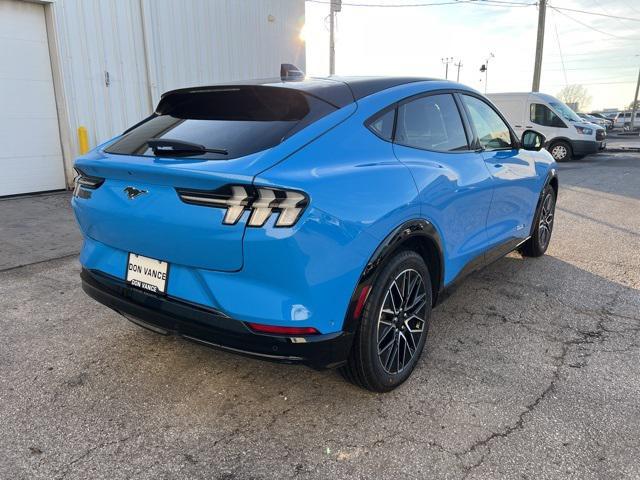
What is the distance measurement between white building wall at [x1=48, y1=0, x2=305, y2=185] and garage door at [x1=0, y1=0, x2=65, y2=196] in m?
0.20

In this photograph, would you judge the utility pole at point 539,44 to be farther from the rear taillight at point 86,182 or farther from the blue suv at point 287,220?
the rear taillight at point 86,182

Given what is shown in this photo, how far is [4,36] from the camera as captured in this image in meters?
7.54

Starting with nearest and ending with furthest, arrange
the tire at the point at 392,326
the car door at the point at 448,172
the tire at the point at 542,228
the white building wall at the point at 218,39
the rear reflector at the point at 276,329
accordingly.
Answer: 1. the rear reflector at the point at 276,329
2. the tire at the point at 392,326
3. the car door at the point at 448,172
4. the tire at the point at 542,228
5. the white building wall at the point at 218,39

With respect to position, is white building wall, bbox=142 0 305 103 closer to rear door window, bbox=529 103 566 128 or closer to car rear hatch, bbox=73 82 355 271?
rear door window, bbox=529 103 566 128

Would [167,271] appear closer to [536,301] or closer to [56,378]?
[56,378]

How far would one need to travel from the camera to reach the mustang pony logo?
2410 mm

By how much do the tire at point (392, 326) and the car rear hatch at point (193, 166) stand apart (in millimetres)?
749

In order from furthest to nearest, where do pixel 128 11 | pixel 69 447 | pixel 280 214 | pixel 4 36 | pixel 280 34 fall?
pixel 280 34 → pixel 128 11 → pixel 4 36 → pixel 69 447 → pixel 280 214

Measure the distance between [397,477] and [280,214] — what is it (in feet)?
4.02

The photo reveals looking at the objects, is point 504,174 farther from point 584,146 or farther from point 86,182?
point 584,146

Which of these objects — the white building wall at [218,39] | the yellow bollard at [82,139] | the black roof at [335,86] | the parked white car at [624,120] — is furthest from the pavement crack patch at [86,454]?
the parked white car at [624,120]

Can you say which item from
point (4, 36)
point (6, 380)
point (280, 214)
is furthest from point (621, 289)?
point (4, 36)

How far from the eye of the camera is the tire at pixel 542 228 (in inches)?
194

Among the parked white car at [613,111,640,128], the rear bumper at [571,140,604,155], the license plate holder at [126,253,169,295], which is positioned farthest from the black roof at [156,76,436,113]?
the parked white car at [613,111,640,128]
